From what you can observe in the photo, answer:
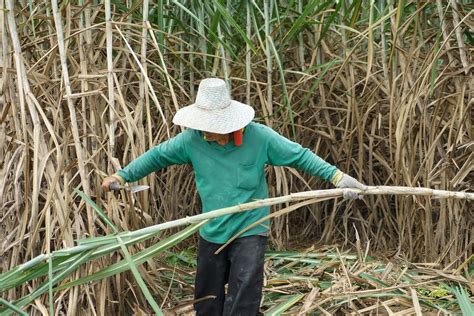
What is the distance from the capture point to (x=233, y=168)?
3061 millimetres

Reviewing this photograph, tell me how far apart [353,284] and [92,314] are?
3.85 feet

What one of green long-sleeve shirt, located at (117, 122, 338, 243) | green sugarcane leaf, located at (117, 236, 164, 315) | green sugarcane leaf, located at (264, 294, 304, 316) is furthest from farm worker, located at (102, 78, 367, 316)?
green sugarcane leaf, located at (117, 236, 164, 315)

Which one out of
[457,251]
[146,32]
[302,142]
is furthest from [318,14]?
[457,251]

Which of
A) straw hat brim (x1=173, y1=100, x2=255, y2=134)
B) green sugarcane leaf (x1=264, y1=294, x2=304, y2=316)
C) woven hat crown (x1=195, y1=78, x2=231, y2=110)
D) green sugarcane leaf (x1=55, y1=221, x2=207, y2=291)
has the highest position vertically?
woven hat crown (x1=195, y1=78, x2=231, y2=110)

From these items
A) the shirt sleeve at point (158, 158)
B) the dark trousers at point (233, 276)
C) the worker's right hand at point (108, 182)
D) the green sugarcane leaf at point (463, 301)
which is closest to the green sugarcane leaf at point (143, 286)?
the worker's right hand at point (108, 182)

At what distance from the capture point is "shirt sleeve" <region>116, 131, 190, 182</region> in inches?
122

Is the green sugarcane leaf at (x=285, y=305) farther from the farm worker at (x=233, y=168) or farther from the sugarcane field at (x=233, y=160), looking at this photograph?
the farm worker at (x=233, y=168)

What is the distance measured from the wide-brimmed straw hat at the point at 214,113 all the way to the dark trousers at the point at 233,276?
1.49 ft

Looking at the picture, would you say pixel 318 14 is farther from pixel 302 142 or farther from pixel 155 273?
pixel 155 273

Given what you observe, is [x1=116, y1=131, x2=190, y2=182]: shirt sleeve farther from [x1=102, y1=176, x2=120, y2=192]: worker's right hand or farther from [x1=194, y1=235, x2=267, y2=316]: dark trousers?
[x1=194, y1=235, x2=267, y2=316]: dark trousers

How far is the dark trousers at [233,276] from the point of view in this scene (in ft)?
10.1

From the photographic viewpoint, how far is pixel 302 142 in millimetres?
4547

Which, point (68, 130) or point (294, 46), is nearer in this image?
point (68, 130)

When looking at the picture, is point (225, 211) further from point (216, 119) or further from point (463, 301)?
point (463, 301)
